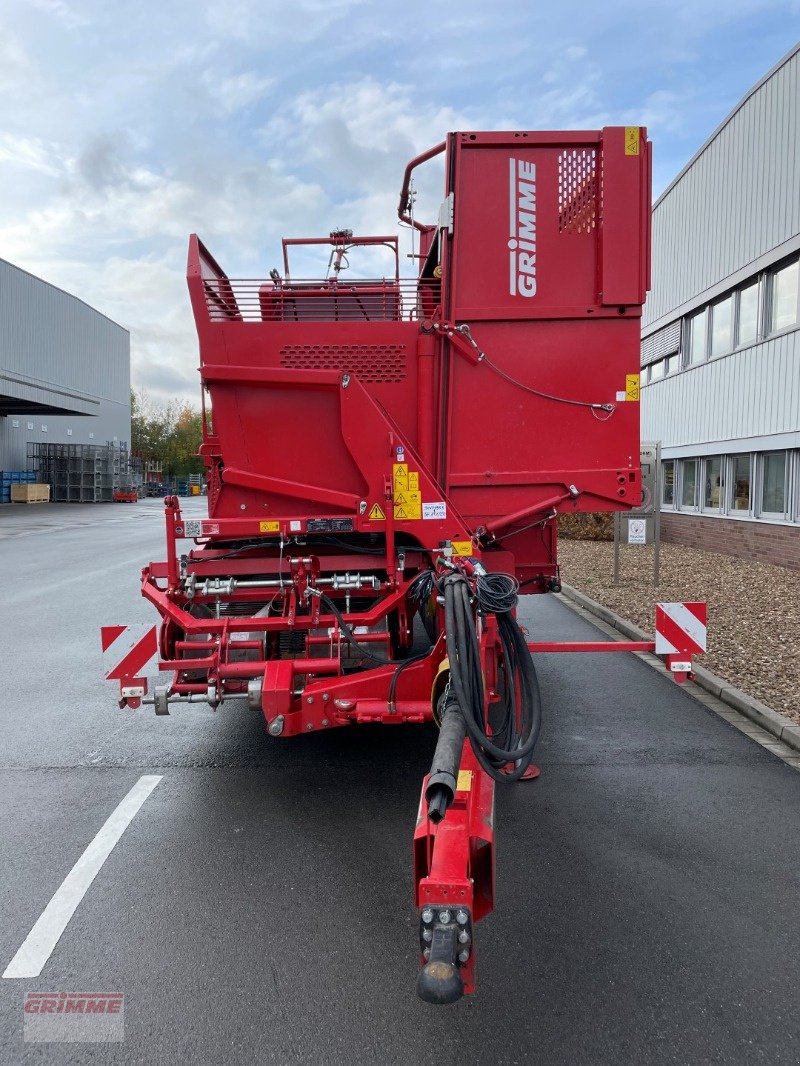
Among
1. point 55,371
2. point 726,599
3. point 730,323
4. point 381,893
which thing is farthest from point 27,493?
point 381,893

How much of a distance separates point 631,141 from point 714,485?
12196mm

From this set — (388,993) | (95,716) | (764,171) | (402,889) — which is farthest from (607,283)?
(764,171)

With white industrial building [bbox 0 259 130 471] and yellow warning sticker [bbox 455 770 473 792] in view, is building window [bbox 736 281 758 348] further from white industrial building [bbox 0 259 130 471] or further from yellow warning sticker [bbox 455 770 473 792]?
white industrial building [bbox 0 259 130 471]

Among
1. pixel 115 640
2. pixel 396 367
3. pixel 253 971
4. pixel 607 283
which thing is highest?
pixel 607 283

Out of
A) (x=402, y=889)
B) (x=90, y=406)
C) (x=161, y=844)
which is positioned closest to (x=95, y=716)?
(x=161, y=844)

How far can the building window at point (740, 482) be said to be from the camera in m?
13.8

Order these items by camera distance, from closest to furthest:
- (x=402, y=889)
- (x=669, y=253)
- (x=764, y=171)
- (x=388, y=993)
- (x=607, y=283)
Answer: (x=388, y=993) → (x=402, y=889) → (x=607, y=283) → (x=764, y=171) → (x=669, y=253)

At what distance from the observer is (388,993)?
2551 millimetres

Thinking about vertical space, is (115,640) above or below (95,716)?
above

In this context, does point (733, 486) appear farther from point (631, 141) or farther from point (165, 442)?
A: point (165, 442)

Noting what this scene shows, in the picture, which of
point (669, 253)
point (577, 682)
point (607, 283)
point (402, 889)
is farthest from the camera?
point (669, 253)

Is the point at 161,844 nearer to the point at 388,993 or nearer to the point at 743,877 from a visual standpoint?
the point at 388,993

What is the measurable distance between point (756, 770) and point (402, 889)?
2.55 m

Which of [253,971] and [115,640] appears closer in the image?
[253,971]
